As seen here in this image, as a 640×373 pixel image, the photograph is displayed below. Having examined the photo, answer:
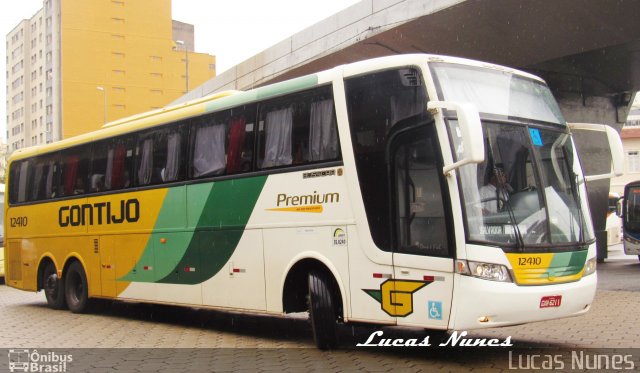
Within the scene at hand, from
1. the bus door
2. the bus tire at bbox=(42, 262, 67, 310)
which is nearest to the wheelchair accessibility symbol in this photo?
the bus door

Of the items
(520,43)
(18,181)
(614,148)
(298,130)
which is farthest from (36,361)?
(520,43)

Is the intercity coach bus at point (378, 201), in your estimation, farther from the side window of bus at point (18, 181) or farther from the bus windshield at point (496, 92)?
the side window of bus at point (18, 181)

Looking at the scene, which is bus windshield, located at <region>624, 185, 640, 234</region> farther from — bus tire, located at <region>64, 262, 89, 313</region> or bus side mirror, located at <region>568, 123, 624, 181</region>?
bus tire, located at <region>64, 262, 89, 313</region>

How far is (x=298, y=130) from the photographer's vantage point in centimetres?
953

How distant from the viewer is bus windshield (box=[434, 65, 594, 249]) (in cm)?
766

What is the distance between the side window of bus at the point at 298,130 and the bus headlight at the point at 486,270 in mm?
2253

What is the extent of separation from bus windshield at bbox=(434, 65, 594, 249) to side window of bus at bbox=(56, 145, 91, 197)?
27.6 feet

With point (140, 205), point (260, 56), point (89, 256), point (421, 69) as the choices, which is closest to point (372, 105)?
point (421, 69)

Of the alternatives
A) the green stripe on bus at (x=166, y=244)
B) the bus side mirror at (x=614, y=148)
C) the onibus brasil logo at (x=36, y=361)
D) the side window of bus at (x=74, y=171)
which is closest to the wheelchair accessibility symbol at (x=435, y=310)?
the bus side mirror at (x=614, y=148)

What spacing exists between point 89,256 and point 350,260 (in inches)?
281

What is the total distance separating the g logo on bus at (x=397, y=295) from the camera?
7953mm

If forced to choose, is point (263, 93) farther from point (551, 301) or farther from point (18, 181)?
point (18, 181)

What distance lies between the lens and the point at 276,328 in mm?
11555

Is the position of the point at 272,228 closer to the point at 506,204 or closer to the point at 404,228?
the point at 404,228
